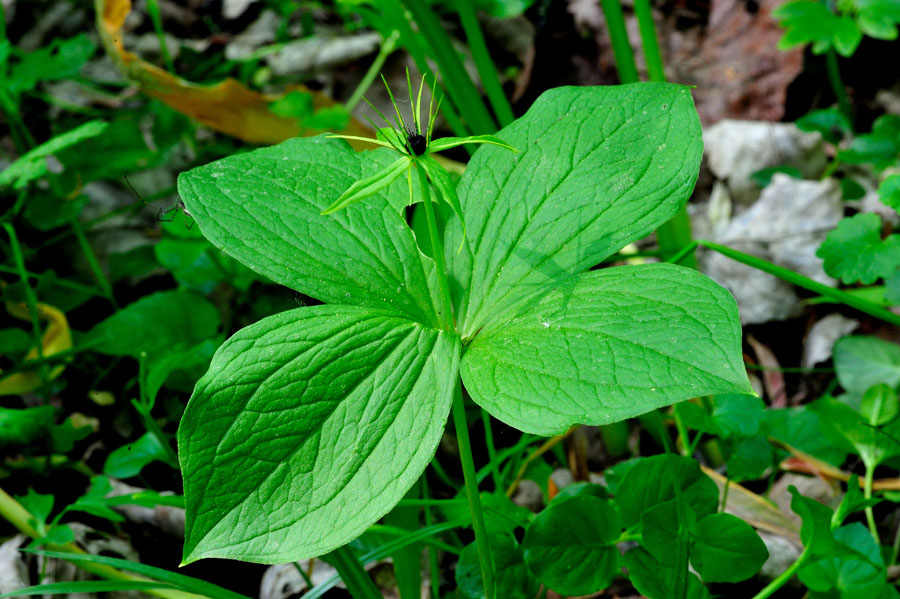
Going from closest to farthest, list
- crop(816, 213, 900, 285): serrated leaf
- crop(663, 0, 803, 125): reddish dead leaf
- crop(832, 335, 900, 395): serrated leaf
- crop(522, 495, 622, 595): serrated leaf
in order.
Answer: crop(522, 495, 622, 595): serrated leaf, crop(816, 213, 900, 285): serrated leaf, crop(832, 335, 900, 395): serrated leaf, crop(663, 0, 803, 125): reddish dead leaf

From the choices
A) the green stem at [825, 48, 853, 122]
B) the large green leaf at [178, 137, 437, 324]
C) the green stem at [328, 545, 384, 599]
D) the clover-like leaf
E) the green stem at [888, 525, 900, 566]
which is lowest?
the green stem at [888, 525, 900, 566]

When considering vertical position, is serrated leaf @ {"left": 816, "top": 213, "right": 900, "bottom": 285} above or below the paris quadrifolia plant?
below

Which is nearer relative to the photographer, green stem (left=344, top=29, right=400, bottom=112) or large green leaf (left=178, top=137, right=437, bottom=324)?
large green leaf (left=178, top=137, right=437, bottom=324)

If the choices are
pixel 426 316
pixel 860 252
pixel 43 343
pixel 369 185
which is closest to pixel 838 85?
pixel 860 252

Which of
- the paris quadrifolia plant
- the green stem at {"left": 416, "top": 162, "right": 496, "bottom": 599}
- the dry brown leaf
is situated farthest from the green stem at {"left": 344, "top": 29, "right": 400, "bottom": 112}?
the green stem at {"left": 416, "top": 162, "right": 496, "bottom": 599}

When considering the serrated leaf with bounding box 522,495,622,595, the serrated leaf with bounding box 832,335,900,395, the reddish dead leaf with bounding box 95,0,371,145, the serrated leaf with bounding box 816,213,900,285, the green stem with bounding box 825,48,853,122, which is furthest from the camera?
the reddish dead leaf with bounding box 95,0,371,145

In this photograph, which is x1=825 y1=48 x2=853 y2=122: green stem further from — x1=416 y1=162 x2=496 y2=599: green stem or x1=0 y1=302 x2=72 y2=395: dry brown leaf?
x1=0 y1=302 x2=72 y2=395: dry brown leaf

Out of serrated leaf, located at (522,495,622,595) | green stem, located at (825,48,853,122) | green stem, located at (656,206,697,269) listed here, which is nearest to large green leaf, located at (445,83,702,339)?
serrated leaf, located at (522,495,622,595)

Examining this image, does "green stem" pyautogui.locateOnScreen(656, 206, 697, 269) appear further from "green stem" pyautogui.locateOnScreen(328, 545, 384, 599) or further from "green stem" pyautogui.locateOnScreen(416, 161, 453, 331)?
"green stem" pyautogui.locateOnScreen(328, 545, 384, 599)

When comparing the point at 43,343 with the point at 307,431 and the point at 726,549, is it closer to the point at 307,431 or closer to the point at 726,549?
the point at 307,431
